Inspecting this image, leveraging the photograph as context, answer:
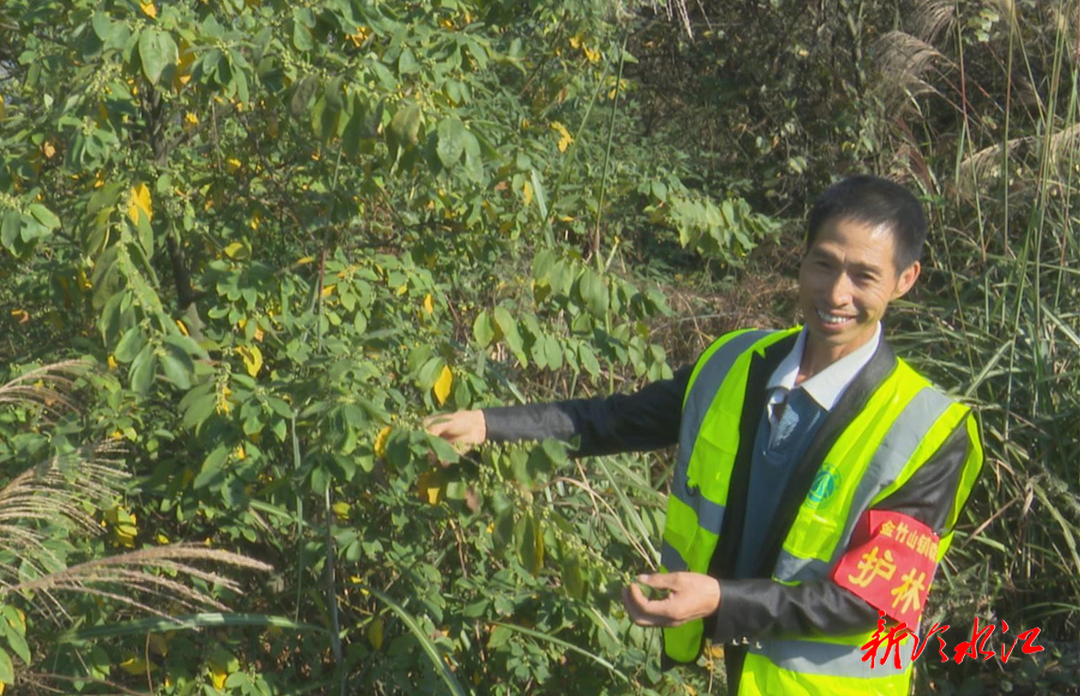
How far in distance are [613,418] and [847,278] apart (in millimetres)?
602

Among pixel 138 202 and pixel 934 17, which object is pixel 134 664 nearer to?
pixel 138 202

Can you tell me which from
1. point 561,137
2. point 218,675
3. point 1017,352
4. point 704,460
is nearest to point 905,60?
point 1017,352

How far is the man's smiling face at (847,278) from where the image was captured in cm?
228

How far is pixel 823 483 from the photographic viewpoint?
226cm

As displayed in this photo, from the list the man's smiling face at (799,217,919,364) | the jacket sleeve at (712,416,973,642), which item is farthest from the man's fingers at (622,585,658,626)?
the man's smiling face at (799,217,919,364)

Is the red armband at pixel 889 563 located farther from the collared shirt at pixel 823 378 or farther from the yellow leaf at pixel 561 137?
the yellow leaf at pixel 561 137

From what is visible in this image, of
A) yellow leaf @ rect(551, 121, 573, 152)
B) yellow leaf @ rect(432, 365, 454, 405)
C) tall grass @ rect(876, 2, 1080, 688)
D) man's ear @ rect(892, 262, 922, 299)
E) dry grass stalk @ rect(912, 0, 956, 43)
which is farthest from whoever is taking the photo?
dry grass stalk @ rect(912, 0, 956, 43)

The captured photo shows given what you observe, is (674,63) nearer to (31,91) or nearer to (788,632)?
(31,91)

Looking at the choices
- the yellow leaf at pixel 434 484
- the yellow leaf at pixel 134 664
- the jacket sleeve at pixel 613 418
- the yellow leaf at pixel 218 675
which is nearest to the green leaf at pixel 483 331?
the jacket sleeve at pixel 613 418

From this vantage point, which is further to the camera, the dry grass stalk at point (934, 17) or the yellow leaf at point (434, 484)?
the dry grass stalk at point (934, 17)

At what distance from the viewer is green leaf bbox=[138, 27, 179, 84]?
97.0 inches

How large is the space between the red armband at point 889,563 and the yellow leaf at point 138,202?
5.15 feet

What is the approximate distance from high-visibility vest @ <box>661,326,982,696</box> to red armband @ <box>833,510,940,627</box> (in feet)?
0.13

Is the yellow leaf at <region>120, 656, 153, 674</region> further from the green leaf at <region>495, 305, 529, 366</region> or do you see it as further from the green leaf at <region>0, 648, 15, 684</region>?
the green leaf at <region>495, 305, 529, 366</region>
